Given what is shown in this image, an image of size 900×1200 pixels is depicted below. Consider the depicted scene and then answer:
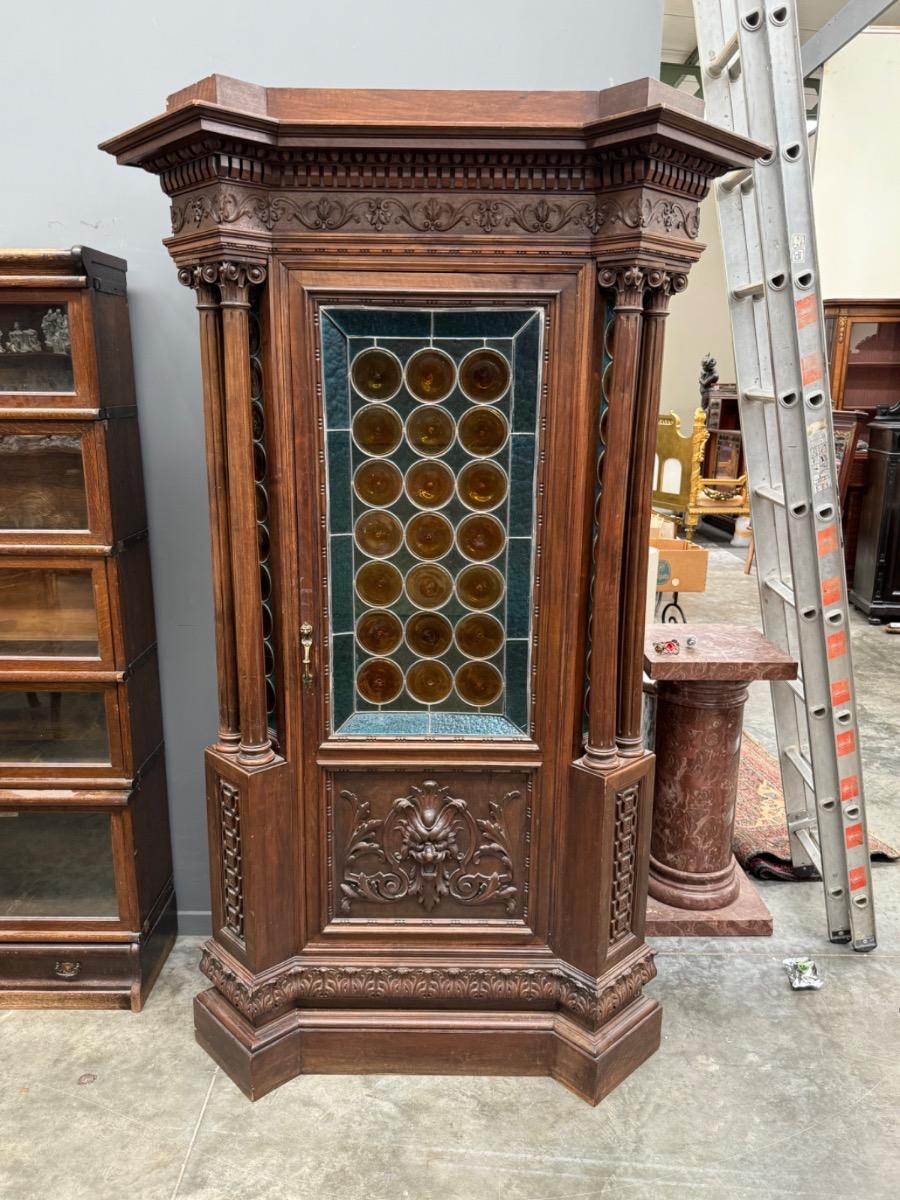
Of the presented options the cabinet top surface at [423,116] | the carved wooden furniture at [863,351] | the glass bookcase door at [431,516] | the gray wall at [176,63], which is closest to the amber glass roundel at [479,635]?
the glass bookcase door at [431,516]

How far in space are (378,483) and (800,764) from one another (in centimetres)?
184

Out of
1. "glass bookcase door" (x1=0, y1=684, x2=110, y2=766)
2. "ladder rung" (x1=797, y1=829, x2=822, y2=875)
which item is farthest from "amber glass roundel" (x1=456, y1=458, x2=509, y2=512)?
"ladder rung" (x1=797, y1=829, x2=822, y2=875)

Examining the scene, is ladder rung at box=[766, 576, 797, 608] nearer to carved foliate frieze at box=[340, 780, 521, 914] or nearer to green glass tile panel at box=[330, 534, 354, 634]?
carved foliate frieze at box=[340, 780, 521, 914]

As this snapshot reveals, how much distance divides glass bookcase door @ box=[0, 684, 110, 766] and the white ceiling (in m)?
7.65

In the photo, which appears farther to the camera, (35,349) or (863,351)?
(863,351)

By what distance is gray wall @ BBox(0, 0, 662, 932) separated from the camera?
2.05 metres

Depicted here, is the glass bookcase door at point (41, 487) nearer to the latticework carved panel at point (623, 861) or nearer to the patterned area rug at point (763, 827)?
the latticework carved panel at point (623, 861)

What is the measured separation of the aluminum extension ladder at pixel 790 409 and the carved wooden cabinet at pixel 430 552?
0.65 m

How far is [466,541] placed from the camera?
1979mm

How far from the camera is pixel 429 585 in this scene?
201cm

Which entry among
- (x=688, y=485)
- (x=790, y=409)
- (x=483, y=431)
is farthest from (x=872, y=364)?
(x=483, y=431)

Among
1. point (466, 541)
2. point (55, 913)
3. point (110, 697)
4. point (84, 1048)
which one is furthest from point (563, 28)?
point (84, 1048)

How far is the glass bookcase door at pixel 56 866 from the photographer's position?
2.34 metres

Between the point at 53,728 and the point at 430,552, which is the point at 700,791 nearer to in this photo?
the point at 430,552
